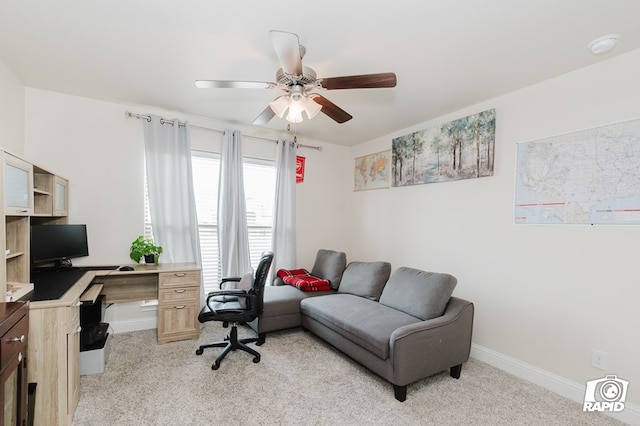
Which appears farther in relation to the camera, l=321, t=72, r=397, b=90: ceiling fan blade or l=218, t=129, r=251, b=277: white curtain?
l=218, t=129, r=251, b=277: white curtain

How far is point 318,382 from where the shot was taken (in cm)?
244

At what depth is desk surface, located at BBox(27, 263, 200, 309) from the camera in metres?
1.81

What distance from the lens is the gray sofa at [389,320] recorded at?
2.26 meters

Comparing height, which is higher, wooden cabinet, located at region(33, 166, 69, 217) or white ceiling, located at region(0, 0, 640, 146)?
white ceiling, located at region(0, 0, 640, 146)

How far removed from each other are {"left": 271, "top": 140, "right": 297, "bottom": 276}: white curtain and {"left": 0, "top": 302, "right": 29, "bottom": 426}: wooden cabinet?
9.11 feet

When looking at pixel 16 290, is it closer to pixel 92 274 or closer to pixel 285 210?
pixel 92 274

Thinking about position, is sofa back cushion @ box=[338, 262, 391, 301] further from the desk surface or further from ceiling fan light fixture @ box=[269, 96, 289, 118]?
ceiling fan light fixture @ box=[269, 96, 289, 118]

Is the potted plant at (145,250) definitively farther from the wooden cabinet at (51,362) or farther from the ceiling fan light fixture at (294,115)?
the ceiling fan light fixture at (294,115)

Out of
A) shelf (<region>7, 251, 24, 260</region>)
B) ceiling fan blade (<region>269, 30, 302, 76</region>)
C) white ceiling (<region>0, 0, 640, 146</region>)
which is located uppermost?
white ceiling (<region>0, 0, 640, 146</region>)

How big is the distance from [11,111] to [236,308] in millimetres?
2622

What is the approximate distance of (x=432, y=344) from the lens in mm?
2338

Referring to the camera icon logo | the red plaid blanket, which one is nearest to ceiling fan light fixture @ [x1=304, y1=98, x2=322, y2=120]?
the red plaid blanket

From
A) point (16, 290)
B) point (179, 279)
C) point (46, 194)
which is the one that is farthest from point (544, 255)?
point (46, 194)

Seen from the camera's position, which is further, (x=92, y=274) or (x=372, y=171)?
(x=372, y=171)
